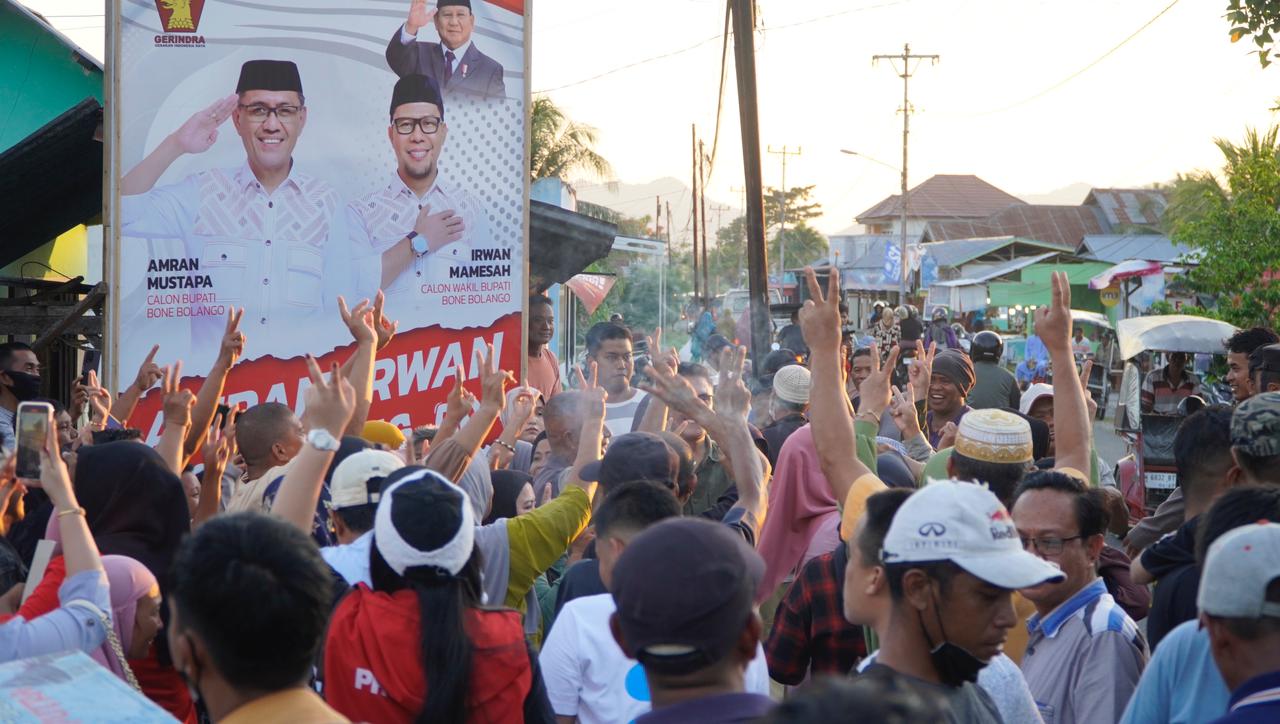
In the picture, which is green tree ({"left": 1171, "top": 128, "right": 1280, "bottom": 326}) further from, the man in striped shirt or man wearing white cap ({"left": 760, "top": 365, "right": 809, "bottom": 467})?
the man in striped shirt

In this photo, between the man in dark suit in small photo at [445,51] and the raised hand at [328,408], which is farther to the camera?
the man in dark suit in small photo at [445,51]

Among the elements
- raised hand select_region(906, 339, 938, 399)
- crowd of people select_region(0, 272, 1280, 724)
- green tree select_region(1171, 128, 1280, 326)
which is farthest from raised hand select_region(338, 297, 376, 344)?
green tree select_region(1171, 128, 1280, 326)

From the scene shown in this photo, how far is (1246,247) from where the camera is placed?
15.4 meters

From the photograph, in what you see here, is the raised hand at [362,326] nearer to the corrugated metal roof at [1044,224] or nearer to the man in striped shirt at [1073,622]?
the man in striped shirt at [1073,622]

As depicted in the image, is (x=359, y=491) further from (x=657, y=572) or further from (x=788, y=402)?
(x=788, y=402)

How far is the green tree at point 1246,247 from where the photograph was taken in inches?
572

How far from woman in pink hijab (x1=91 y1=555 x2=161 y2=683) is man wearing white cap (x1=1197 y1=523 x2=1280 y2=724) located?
276 cm

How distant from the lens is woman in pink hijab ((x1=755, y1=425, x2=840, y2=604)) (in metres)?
4.70

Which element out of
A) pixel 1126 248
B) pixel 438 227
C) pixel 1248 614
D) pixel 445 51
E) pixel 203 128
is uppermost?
pixel 1126 248

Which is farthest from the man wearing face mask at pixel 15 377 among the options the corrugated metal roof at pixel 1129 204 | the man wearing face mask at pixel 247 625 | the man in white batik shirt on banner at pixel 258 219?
the corrugated metal roof at pixel 1129 204

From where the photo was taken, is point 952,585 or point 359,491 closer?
point 952,585

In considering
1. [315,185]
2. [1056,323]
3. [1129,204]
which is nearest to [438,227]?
[315,185]

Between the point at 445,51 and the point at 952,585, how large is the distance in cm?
776

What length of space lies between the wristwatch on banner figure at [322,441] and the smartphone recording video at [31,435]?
2.55 feet
